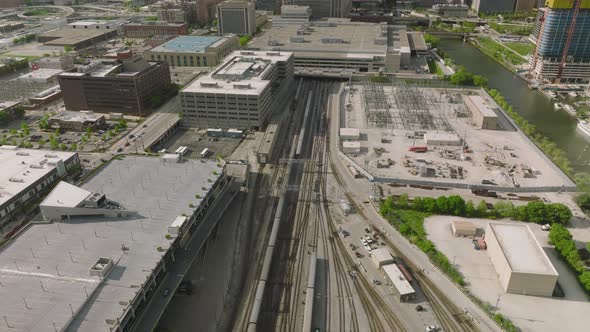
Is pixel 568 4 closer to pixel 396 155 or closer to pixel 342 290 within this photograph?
pixel 396 155

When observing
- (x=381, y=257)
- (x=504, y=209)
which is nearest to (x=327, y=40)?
(x=504, y=209)

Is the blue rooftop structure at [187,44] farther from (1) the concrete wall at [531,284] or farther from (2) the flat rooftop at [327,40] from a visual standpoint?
(1) the concrete wall at [531,284]

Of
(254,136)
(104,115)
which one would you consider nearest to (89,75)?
(104,115)

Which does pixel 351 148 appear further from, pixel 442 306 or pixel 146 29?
pixel 146 29

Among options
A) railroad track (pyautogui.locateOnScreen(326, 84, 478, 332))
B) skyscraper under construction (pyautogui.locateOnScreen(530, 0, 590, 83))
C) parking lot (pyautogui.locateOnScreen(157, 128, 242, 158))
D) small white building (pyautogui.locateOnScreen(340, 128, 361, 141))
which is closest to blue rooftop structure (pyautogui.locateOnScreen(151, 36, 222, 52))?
parking lot (pyautogui.locateOnScreen(157, 128, 242, 158))

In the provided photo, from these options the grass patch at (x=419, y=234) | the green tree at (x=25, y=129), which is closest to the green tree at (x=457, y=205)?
the grass patch at (x=419, y=234)

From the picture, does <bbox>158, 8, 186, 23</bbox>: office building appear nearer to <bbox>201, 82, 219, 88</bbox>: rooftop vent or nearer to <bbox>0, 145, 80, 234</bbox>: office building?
<bbox>201, 82, 219, 88</bbox>: rooftop vent
